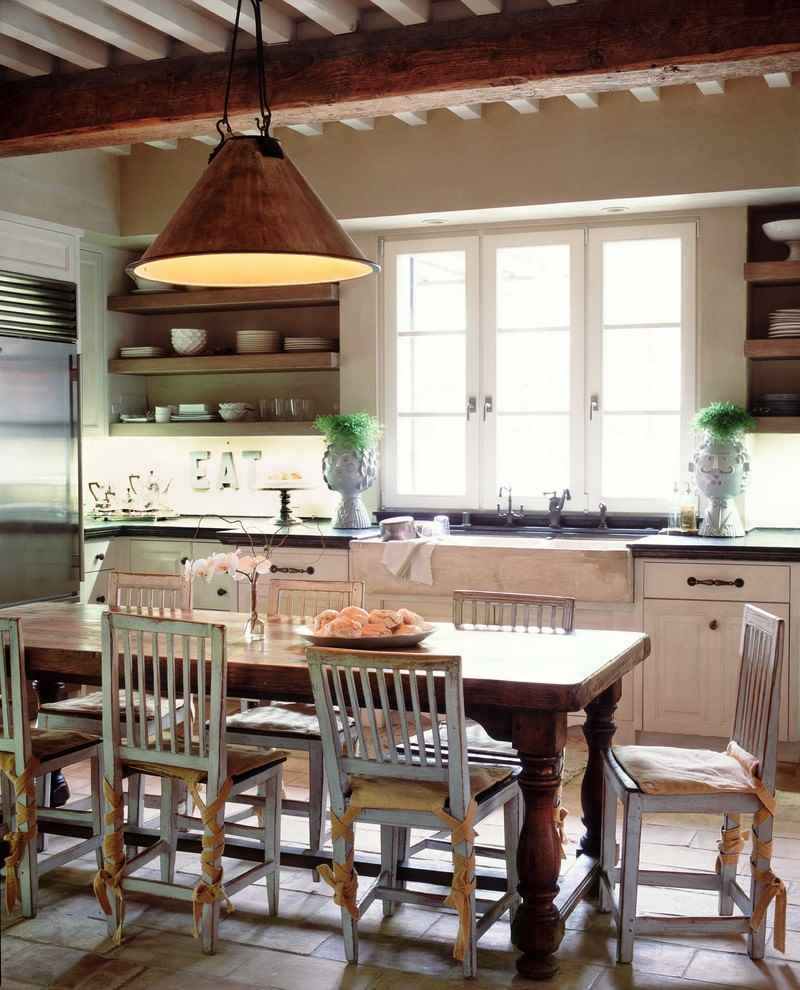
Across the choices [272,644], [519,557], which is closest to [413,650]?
[272,644]

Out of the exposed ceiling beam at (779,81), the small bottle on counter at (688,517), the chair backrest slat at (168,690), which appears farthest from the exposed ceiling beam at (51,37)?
the small bottle on counter at (688,517)

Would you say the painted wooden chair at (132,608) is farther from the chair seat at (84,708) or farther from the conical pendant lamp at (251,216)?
the conical pendant lamp at (251,216)

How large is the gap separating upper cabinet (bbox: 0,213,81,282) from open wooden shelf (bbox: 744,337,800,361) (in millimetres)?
3372

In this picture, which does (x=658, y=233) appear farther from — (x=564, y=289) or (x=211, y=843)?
(x=211, y=843)

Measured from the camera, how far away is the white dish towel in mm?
5734

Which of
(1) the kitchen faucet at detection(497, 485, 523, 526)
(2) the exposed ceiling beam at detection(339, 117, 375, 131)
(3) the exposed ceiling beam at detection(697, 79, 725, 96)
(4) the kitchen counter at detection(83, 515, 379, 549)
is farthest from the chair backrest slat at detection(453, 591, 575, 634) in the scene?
(2) the exposed ceiling beam at detection(339, 117, 375, 131)

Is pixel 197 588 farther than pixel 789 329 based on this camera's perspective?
Yes

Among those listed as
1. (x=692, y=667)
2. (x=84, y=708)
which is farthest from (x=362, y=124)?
(x=84, y=708)

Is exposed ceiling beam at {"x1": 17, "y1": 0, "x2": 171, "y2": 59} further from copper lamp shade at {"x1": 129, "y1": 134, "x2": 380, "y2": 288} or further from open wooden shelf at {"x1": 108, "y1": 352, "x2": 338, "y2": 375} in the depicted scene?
open wooden shelf at {"x1": 108, "y1": 352, "x2": 338, "y2": 375}

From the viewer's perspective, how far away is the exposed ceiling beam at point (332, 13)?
4367 mm

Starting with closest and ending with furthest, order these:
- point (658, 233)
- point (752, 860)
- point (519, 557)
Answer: point (752, 860) → point (519, 557) → point (658, 233)

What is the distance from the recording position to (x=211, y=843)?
3404 millimetres

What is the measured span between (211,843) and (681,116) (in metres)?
3.93

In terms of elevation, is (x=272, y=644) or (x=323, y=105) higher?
(x=323, y=105)
